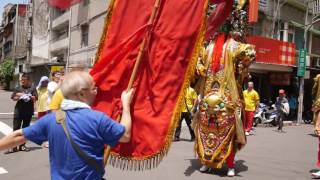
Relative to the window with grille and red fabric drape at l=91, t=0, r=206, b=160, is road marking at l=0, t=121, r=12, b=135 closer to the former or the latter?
red fabric drape at l=91, t=0, r=206, b=160

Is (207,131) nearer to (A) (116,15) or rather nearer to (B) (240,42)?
(B) (240,42)

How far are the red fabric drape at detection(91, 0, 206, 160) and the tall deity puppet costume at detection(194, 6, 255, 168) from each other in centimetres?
326

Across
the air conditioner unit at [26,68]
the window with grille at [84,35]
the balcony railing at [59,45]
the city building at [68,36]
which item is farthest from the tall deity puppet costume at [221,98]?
the air conditioner unit at [26,68]

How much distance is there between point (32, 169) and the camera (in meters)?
7.29

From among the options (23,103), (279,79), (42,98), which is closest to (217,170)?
(42,98)

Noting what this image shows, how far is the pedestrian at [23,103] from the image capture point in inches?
358

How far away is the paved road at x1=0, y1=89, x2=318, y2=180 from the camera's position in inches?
269

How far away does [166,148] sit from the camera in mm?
3145

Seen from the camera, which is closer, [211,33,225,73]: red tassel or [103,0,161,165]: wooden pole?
[103,0,161,165]: wooden pole

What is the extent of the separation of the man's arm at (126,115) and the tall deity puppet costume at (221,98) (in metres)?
3.55

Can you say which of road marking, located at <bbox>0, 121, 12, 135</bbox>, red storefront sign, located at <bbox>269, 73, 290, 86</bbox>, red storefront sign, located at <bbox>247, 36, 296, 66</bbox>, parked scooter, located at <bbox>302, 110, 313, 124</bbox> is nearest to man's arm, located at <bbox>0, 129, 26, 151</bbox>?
road marking, located at <bbox>0, 121, 12, 135</bbox>

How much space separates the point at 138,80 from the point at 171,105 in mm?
298

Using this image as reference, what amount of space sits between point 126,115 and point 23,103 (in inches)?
265

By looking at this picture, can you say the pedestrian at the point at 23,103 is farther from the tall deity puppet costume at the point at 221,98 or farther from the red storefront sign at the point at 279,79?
the red storefront sign at the point at 279,79
